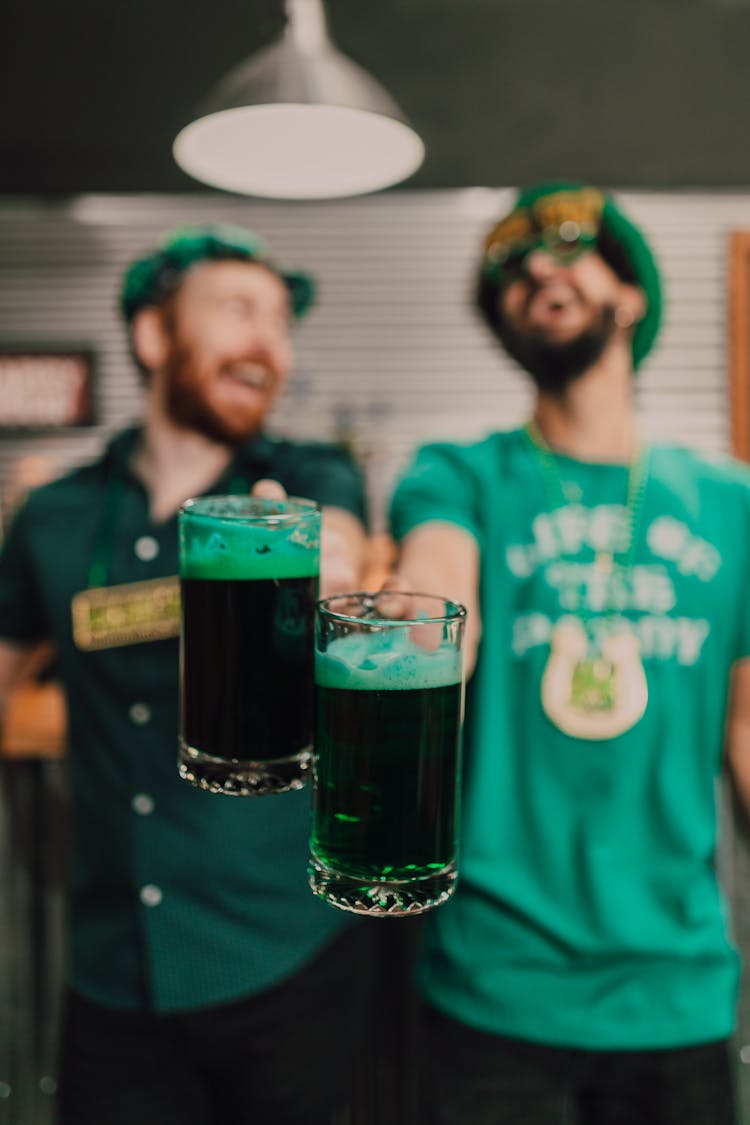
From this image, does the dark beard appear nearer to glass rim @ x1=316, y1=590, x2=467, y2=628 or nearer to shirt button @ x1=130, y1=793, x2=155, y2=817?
glass rim @ x1=316, y1=590, x2=467, y2=628

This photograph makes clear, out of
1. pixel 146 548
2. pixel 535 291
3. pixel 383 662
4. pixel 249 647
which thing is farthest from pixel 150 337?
pixel 383 662

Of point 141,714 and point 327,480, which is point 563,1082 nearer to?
point 141,714

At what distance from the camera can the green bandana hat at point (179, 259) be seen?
6.39 ft

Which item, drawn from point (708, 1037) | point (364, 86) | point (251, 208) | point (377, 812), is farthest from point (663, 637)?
point (251, 208)

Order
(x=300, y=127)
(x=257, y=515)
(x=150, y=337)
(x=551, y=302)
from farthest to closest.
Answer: (x=300, y=127) < (x=150, y=337) < (x=551, y=302) < (x=257, y=515)

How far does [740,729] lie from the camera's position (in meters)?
1.60

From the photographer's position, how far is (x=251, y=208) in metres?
5.52

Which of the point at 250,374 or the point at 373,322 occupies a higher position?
the point at 373,322

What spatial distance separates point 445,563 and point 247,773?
605 millimetres

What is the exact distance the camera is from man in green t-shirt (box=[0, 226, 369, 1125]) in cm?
166

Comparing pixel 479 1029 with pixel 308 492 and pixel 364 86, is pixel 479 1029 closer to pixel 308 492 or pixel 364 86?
pixel 308 492

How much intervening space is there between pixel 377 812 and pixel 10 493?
16.5ft

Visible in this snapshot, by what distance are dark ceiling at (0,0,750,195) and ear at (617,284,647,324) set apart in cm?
313

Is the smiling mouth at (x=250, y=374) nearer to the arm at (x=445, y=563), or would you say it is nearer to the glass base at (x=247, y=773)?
the arm at (x=445, y=563)
